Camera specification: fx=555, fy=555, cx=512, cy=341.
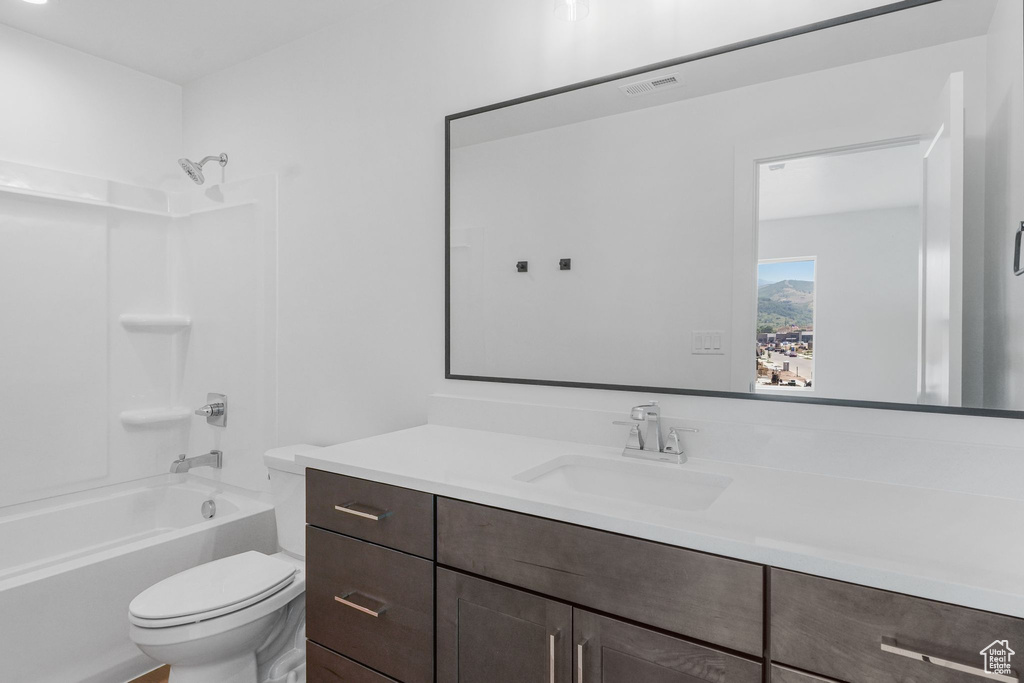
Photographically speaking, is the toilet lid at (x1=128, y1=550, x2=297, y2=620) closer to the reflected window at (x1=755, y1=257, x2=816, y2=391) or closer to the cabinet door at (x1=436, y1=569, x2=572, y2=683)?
the cabinet door at (x1=436, y1=569, x2=572, y2=683)

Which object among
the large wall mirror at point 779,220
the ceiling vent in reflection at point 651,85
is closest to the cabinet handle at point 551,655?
the large wall mirror at point 779,220

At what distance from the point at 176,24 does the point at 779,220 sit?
7.73ft

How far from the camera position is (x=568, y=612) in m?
1.03

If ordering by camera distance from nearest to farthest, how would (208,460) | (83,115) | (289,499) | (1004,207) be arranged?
(1004,207)
(289,499)
(83,115)
(208,460)

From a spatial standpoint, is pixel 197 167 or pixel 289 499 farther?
pixel 197 167

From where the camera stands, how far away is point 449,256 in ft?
6.08

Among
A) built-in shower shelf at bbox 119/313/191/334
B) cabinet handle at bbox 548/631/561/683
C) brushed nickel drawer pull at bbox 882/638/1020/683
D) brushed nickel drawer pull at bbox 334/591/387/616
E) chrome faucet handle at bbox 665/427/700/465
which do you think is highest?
built-in shower shelf at bbox 119/313/191/334

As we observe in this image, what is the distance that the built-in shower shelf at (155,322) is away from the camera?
2.57 m

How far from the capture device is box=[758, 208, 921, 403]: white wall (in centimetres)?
119

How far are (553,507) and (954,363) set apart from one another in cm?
89

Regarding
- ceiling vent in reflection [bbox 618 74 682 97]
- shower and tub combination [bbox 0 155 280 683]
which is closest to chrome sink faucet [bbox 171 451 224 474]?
shower and tub combination [bbox 0 155 280 683]

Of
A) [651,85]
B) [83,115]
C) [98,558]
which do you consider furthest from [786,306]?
[83,115]

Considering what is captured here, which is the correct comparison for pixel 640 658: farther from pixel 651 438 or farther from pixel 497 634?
pixel 651 438

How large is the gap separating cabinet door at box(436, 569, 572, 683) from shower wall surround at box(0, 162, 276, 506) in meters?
1.53
